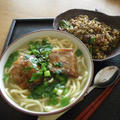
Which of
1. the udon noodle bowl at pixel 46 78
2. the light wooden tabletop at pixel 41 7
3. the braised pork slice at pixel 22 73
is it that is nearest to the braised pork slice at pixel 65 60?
the udon noodle bowl at pixel 46 78

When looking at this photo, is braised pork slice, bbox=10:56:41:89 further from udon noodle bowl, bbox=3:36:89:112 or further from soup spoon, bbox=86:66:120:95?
soup spoon, bbox=86:66:120:95

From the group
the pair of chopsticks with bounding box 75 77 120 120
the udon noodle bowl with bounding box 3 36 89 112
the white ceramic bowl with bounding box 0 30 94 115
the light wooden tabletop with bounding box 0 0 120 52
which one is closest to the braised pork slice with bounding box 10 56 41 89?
the udon noodle bowl with bounding box 3 36 89 112

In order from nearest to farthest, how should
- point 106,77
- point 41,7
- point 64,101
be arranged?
1. point 64,101
2. point 106,77
3. point 41,7

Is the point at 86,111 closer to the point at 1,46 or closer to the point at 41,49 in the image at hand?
the point at 41,49

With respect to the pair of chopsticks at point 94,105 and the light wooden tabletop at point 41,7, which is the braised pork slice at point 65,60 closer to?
the pair of chopsticks at point 94,105

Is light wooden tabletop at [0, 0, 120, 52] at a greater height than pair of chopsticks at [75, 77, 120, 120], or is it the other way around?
light wooden tabletop at [0, 0, 120, 52]

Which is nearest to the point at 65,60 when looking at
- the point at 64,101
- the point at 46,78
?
the point at 46,78

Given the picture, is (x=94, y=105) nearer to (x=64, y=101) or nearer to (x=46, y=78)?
(x=64, y=101)

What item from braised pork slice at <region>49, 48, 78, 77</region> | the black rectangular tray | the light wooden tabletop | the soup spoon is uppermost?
the light wooden tabletop
